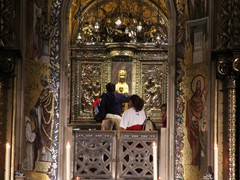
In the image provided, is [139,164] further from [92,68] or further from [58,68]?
[92,68]

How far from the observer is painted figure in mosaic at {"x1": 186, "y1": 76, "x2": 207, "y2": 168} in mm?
14055

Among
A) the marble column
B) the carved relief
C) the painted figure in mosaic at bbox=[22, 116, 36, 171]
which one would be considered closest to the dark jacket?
the painted figure in mosaic at bbox=[22, 116, 36, 171]

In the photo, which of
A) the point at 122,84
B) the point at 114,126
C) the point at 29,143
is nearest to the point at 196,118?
the point at 114,126

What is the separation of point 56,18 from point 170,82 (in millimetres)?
2597

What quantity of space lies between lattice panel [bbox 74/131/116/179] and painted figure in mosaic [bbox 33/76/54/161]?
75 centimetres

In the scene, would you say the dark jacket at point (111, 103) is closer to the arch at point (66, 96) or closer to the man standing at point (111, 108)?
the man standing at point (111, 108)

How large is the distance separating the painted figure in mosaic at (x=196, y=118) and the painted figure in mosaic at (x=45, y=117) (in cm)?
267

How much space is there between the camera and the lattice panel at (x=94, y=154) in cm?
1381

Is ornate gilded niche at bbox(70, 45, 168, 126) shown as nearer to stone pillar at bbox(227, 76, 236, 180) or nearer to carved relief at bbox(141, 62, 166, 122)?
carved relief at bbox(141, 62, 166, 122)

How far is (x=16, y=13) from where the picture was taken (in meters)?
13.7

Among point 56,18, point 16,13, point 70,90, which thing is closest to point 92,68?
point 70,90

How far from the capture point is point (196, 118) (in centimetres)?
1421

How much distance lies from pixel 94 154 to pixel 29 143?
134cm

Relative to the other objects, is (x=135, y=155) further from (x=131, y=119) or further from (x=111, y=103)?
(x=111, y=103)
